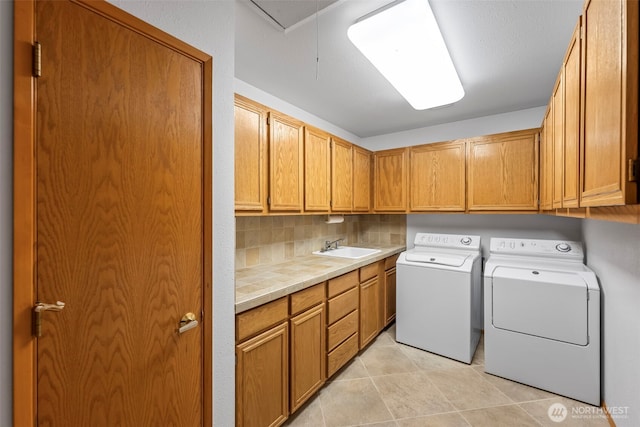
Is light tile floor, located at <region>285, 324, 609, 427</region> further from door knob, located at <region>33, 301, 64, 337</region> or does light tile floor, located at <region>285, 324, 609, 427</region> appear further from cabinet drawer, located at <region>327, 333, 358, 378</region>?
door knob, located at <region>33, 301, 64, 337</region>

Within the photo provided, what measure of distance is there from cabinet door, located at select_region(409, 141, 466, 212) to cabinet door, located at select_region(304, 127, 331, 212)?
1.21m

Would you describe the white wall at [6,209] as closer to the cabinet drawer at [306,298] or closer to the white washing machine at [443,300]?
the cabinet drawer at [306,298]

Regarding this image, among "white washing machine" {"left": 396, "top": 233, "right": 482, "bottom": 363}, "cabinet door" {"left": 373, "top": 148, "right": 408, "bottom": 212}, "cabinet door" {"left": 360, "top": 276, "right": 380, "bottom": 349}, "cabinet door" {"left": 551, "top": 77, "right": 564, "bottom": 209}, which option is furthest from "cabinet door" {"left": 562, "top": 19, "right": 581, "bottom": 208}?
"cabinet door" {"left": 373, "top": 148, "right": 408, "bottom": 212}

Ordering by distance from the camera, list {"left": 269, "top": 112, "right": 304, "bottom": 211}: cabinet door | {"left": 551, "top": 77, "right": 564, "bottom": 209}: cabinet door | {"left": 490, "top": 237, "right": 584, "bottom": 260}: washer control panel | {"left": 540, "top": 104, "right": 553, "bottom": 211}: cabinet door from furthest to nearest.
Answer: {"left": 490, "top": 237, "right": 584, "bottom": 260}: washer control panel
{"left": 540, "top": 104, "right": 553, "bottom": 211}: cabinet door
{"left": 269, "top": 112, "right": 304, "bottom": 211}: cabinet door
{"left": 551, "top": 77, "right": 564, "bottom": 209}: cabinet door

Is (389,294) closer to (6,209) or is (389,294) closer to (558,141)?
(558,141)

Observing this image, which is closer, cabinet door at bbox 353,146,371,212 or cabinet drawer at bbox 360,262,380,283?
cabinet drawer at bbox 360,262,380,283

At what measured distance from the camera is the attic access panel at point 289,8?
4.42ft

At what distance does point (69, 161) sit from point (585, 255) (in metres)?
3.61

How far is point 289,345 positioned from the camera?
172 centimetres

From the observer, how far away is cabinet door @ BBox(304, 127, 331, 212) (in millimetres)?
2289

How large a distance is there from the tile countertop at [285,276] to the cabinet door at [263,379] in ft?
0.74

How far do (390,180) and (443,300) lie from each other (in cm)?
151

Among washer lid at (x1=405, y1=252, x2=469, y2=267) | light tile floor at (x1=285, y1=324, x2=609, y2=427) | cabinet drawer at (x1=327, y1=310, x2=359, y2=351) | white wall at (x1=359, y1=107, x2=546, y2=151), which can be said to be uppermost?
white wall at (x1=359, y1=107, x2=546, y2=151)

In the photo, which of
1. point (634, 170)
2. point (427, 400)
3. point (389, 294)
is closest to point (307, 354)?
point (427, 400)
